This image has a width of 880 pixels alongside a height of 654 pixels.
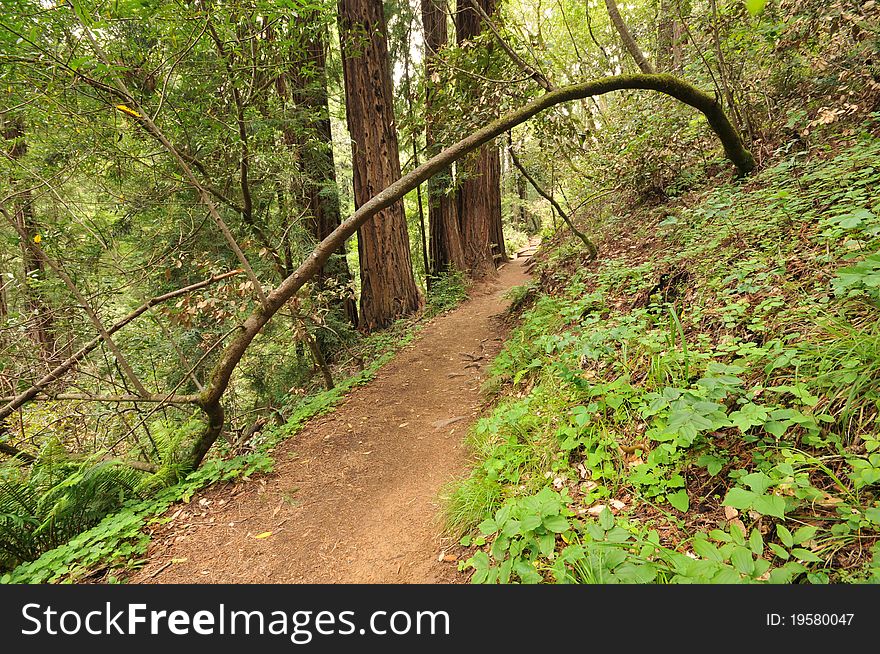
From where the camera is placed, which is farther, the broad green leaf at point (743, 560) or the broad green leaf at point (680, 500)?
the broad green leaf at point (680, 500)

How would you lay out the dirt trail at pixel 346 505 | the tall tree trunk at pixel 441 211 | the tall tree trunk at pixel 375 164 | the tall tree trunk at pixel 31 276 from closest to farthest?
the dirt trail at pixel 346 505 → the tall tree trunk at pixel 31 276 → the tall tree trunk at pixel 375 164 → the tall tree trunk at pixel 441 211

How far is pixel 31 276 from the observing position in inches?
228

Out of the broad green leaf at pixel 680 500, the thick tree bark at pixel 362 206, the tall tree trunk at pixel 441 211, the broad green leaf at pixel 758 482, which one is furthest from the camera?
the tall tree trunk at pixel 441 211

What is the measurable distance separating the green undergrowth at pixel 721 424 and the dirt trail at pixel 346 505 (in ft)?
1.22

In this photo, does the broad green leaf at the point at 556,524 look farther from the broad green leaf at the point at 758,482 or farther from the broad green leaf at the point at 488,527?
the broad green leaf at the point at 758,482

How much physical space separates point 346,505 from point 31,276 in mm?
6226

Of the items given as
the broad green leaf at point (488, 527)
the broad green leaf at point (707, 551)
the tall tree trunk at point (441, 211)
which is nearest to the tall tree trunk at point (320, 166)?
the tall tree trunk at point (441, 211)

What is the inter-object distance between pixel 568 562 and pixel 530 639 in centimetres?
38

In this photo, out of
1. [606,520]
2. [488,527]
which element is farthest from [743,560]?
[488,527]

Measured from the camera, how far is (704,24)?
4.97m

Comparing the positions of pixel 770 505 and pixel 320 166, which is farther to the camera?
pixel 320 166

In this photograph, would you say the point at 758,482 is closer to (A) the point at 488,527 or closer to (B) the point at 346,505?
(A) the point at 488,527

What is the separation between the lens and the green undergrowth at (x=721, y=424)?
1.64m

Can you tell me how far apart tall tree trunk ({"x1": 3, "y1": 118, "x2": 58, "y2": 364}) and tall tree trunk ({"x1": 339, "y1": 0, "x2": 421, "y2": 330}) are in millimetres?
4543
